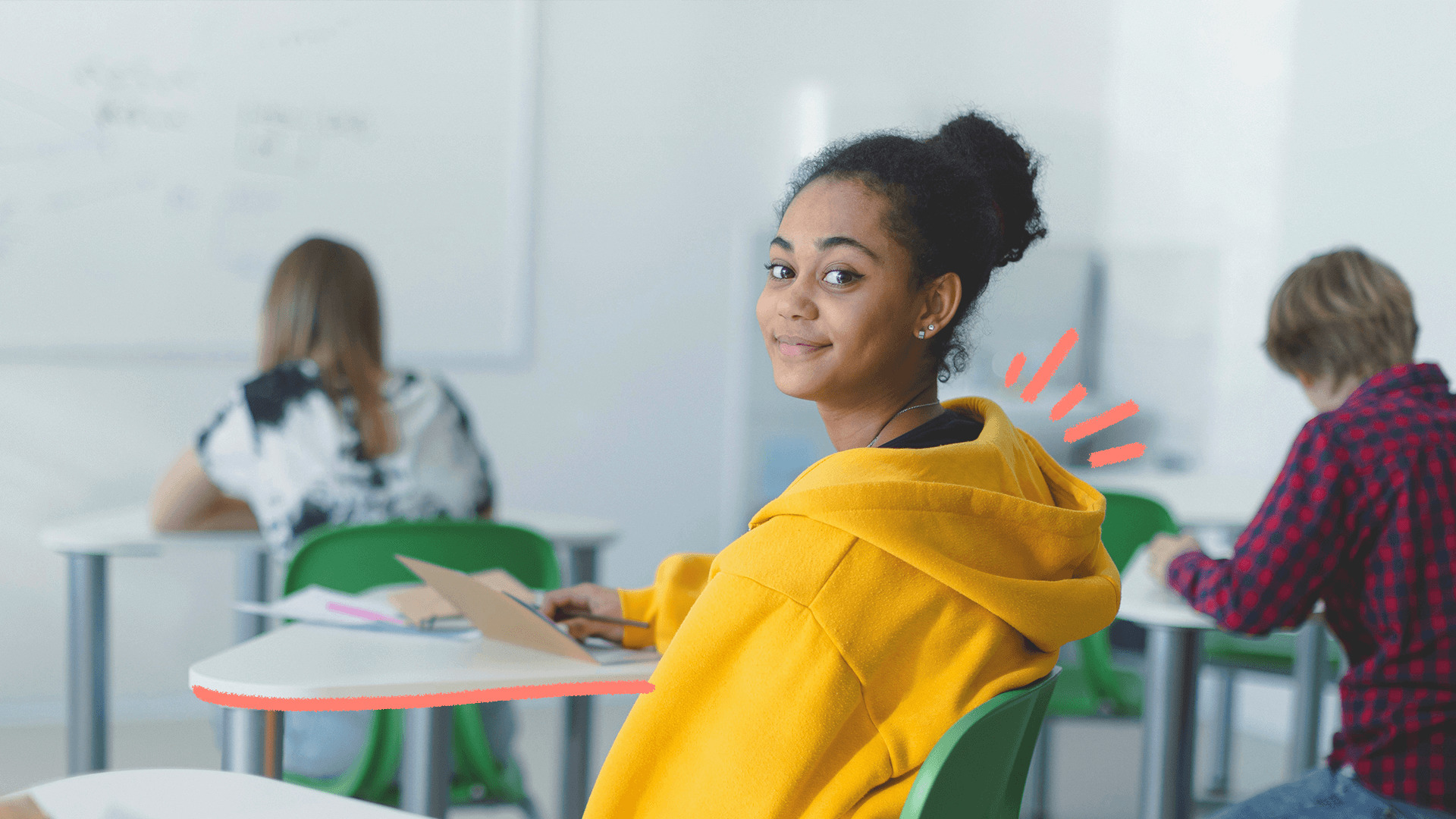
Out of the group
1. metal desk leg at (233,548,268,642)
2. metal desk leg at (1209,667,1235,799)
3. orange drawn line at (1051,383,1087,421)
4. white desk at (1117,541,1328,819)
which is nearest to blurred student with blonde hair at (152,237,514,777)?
metal desk leg at (233,548,268,642)

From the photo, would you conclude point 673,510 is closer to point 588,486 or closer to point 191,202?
point 588,486

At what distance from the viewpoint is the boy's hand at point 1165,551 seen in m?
1.75

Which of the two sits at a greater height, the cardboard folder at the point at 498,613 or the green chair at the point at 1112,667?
the cardboard folder at the point at 498,613

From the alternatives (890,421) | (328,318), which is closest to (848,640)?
(890,421)

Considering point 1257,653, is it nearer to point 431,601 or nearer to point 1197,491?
point 1197,491

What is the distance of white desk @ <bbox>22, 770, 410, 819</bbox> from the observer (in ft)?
2.45

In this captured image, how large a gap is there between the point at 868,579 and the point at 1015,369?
302cm

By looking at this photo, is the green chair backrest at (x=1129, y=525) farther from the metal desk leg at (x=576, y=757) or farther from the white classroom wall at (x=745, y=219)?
the white classroom wall at (x=745, y=219)

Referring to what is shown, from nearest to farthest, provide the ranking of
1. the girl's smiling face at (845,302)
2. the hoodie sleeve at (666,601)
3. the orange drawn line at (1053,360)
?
1. the girl's smiling face at (845,302)
2. the hoodie sleeve at (666,601)
3. the orange drawn line at (1053,360)

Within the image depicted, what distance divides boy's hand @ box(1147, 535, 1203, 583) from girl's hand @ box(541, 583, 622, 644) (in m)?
0.89

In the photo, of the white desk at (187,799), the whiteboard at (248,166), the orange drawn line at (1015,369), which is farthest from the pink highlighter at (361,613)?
the orange drawn line at (1015,369)

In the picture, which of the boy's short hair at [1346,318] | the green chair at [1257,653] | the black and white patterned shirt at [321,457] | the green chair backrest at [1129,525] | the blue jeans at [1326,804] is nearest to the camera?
the blue jeans at [1326,804]

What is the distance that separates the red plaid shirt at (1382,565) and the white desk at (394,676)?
2.78 feet

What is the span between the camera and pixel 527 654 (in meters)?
1.23
